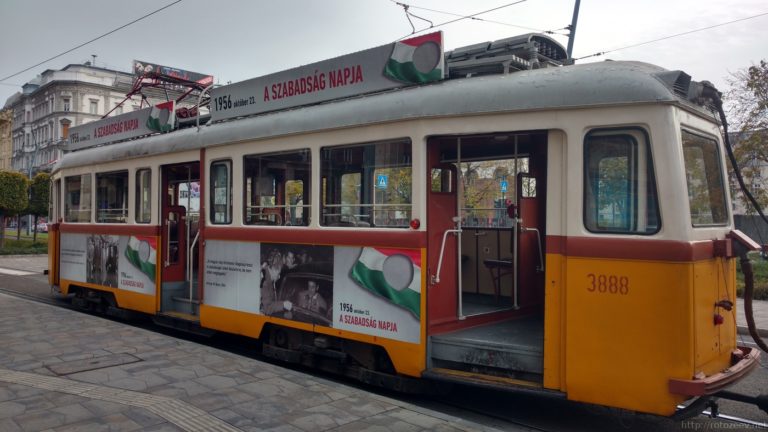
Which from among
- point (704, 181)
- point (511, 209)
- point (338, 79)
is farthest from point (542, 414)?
point (338, 79)

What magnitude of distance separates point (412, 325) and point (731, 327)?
8.91ft

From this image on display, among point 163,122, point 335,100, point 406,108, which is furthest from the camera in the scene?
point 163,122

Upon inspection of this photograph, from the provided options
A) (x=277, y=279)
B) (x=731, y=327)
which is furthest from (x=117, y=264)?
(x=731, y=327)

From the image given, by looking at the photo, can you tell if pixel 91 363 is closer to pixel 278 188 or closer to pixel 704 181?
pixel 278 188

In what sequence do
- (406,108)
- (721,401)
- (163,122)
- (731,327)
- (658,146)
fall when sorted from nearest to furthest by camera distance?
(658,146), (731,327), (406,108), (721,401), (163,122)

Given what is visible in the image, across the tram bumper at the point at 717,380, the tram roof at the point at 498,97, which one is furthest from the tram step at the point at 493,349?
the tram roof at the point at 498,97

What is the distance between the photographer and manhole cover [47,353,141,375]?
19.9 ft

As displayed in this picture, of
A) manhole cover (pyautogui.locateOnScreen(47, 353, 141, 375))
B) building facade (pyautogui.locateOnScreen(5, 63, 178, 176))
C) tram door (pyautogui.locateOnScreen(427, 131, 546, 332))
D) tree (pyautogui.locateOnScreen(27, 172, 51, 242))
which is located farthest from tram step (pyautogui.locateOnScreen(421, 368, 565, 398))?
building facade (pyautogui.locateOnScreen(5, 63, 178, 176))

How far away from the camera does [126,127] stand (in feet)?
32.6

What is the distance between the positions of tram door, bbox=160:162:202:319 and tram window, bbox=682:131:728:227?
610 cm

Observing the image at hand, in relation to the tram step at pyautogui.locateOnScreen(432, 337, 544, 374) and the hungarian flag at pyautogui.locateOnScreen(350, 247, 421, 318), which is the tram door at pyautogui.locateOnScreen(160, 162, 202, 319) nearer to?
the hungarian flag at pyautogui.locateOnScreen(350, 247, 421, 318)

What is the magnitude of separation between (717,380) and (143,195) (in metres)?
7.80

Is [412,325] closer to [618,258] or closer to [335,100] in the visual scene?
[618,258]

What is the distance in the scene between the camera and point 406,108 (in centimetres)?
555
